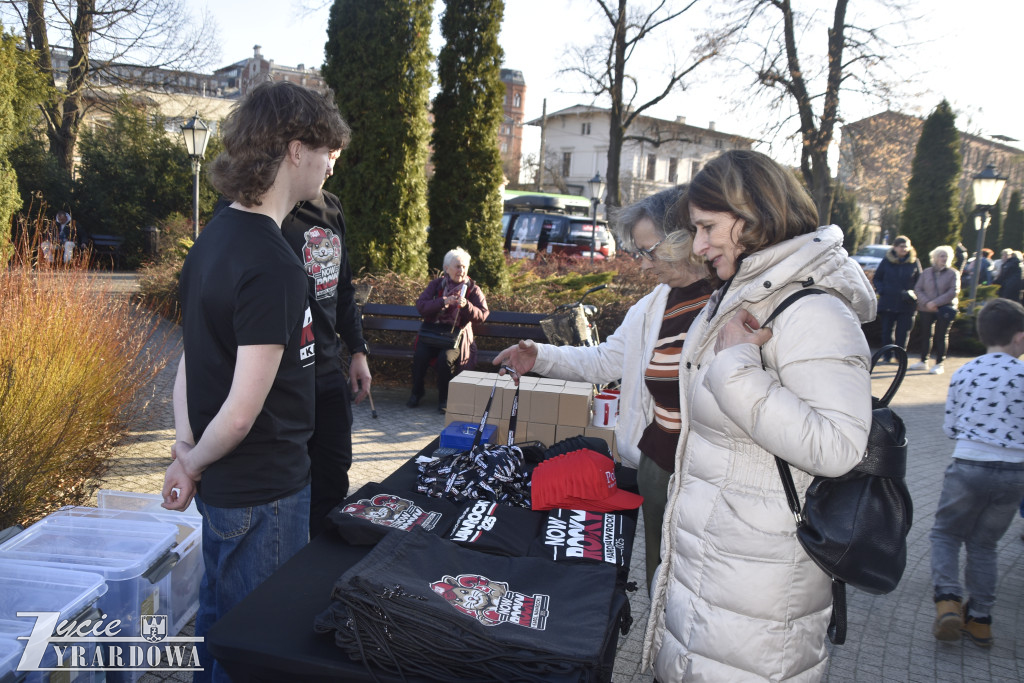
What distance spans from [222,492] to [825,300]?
1627 millimetres

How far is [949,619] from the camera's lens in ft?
11.0

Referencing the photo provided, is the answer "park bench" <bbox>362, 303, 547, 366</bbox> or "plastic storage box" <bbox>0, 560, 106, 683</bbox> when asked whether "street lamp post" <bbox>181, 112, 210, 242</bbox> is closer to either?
"park bench" <bbox>362, 303, 547, 366</bbox>

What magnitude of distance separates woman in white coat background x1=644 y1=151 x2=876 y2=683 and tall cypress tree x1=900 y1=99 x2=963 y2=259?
21600mm

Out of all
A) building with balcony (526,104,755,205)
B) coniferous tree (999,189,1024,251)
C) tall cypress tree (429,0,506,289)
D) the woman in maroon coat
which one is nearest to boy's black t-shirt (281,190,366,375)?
the woman in maroon coat

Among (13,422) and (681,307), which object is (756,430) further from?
(13,422)

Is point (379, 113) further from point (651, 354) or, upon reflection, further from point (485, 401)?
point (651, 354)

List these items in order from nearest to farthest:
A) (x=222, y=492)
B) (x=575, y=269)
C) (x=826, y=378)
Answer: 1. (x=826, y=378)
2. (x=222, y=492)
3. (x=575, y=269)

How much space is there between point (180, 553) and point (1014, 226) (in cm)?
4442

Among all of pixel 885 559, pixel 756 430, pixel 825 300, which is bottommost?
pixel 885 559

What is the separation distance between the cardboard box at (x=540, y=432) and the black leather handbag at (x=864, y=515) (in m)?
2.06

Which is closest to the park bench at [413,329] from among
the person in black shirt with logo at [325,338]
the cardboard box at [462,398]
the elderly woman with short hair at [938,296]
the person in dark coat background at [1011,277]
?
the cardboard box at [462,398]

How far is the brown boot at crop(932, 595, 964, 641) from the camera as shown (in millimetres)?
3346

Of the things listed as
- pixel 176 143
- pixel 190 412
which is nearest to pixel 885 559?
→ pixel 190 412

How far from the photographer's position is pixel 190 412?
6.32ft
